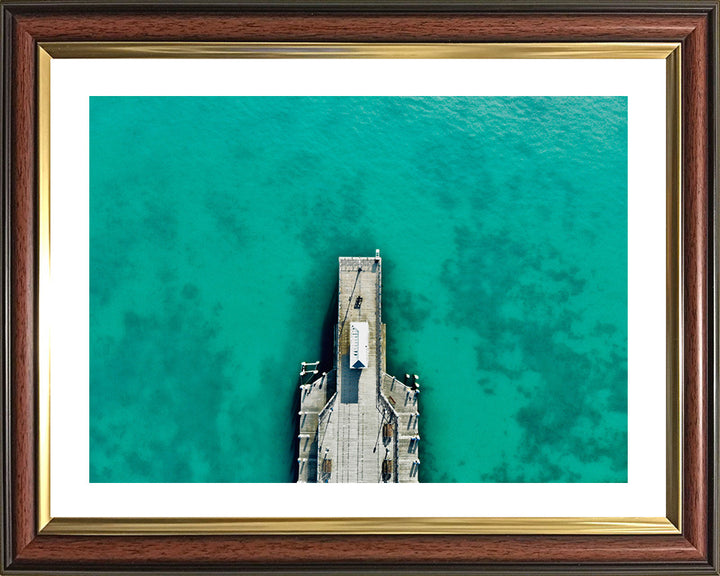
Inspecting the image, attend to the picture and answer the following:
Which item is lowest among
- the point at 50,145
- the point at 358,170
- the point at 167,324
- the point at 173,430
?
the point at 173,430

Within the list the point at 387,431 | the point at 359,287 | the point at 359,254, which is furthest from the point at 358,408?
the point at 359,254

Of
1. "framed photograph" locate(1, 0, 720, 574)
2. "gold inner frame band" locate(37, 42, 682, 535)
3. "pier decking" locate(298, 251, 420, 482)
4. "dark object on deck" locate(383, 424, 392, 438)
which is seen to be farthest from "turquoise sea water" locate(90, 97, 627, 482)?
"gold inner frame band" locate(37, 42, 682, 535)

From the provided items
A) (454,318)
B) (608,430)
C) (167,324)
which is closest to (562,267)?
(454,318)

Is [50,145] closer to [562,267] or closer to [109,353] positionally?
[109,353]

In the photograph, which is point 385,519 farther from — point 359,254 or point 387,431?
point 359,254

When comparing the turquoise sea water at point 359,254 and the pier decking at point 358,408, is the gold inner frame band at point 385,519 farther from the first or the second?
the pier decking at point 358,408

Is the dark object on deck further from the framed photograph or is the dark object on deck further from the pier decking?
the framed photograph

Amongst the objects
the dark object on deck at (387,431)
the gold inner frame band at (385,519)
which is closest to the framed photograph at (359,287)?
the gold inner frame band at (385,519)
